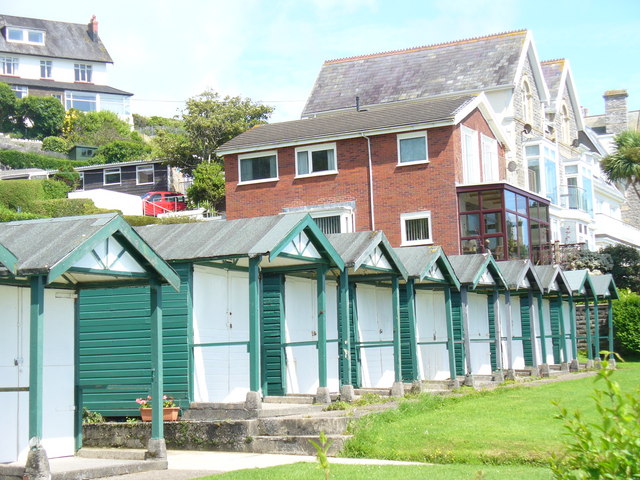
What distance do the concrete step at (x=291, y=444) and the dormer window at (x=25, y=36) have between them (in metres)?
84.7

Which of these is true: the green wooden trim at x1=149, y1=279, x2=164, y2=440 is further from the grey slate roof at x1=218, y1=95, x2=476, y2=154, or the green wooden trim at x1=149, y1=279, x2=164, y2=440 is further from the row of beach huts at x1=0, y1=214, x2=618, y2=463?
the grey slate roof at x1=218, y1=95, x2=476, y2=154

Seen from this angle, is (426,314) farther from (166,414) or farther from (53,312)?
(53,312)

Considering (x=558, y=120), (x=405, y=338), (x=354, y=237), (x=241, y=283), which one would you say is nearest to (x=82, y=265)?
(x=241, y=283)

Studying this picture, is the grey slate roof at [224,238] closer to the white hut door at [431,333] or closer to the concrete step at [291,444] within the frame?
the concrete step at [291,444]

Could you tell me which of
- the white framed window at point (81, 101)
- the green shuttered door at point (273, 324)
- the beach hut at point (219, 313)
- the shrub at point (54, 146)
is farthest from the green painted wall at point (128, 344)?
the white framed window at point (81, 101)

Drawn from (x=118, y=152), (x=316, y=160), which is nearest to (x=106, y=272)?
(x=316, y=160)

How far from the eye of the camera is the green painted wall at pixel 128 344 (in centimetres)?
1580

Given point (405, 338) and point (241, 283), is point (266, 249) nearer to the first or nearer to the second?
point (241, 283)

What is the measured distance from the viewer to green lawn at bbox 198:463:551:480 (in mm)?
10805

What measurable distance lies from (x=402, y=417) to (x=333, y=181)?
2194cm

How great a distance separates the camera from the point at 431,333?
24.5 m

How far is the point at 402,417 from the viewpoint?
600 inches

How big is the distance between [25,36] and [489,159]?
6595 cm

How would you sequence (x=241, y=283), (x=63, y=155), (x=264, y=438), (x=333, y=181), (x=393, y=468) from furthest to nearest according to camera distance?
(x=63, y=155), (x=333, y=181), (x=241, y=283), (x=264, y=438), (x=393, y=468)
